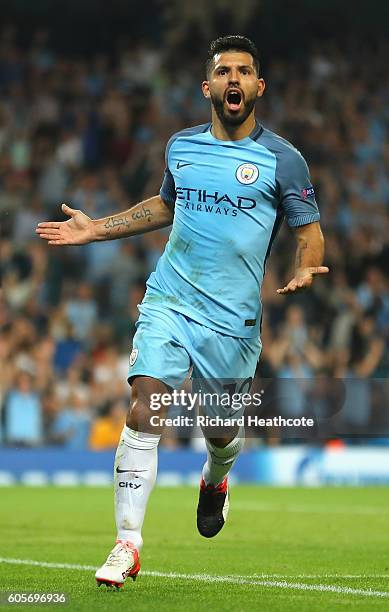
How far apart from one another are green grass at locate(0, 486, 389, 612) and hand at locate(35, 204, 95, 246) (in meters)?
1.91

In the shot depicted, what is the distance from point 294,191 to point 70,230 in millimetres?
1359

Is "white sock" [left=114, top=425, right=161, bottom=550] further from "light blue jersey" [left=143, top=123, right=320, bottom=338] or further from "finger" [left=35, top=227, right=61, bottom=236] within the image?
"finger" [left=35, top=227, right=61, bottom=236]

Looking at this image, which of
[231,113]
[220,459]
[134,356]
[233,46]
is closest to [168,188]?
[231,113]

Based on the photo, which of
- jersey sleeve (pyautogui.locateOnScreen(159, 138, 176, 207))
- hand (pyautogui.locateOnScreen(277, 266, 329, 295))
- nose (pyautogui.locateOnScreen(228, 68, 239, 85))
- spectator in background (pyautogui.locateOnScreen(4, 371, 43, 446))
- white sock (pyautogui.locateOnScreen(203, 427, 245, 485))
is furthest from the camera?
spectator in background (pyautogui.locateOnScreen(4, 371, 43, 446))

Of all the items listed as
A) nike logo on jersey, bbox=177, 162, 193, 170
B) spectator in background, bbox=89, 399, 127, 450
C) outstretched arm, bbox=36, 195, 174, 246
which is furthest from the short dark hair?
spectator in background, bbox=89, 399, 127, 450

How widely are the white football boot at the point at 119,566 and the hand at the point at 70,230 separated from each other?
6.08 feet

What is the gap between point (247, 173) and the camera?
7531 millimetres

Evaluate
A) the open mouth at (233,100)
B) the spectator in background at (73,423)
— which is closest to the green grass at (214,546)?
the spectator in background at (73,423)

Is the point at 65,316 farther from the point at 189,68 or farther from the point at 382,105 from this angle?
the point at 382,105

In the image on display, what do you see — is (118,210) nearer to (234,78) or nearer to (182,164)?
(182,164)

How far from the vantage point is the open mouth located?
748cm

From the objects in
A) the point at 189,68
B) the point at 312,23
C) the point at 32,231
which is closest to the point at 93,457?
the point at 32,231

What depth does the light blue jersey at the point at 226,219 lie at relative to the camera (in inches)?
296

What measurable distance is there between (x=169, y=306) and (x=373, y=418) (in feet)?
38.8
